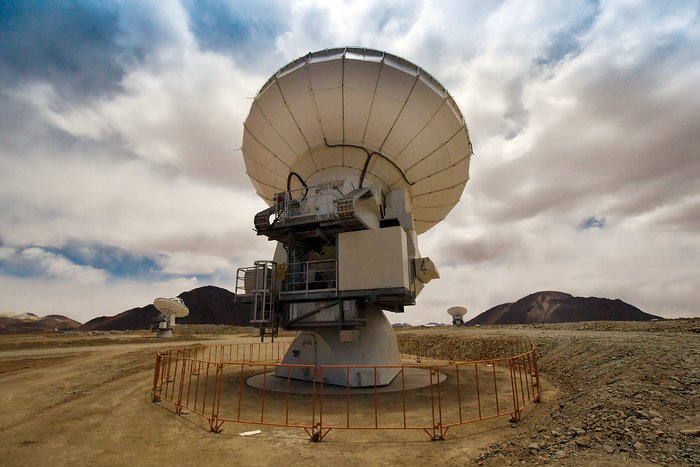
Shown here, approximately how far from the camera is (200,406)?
1095cm

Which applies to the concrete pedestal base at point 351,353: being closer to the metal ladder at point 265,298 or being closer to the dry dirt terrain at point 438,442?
the metal ladder at point 265,298

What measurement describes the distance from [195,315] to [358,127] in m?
156

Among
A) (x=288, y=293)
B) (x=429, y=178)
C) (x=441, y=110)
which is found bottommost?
(x=288, y=293)

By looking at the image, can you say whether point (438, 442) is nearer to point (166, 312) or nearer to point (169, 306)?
point (169, 306)

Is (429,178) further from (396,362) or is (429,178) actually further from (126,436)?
(126,436)

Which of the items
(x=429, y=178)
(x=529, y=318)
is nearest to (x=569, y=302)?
(x=529, y=318)

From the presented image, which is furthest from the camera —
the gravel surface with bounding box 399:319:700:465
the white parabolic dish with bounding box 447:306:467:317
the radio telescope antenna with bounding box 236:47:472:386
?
the white parabolic dish with bounding box 447:306:467:317

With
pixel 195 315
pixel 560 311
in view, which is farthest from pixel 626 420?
pixel 560 311

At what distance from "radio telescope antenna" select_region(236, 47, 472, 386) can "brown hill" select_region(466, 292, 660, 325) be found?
6611 inches

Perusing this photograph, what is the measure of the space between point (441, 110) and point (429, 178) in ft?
11.0

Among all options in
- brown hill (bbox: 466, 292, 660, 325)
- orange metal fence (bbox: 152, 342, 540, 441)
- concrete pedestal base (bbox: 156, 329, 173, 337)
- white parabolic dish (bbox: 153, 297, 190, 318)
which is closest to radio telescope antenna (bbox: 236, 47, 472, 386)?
orange metal fence (bbox: 152, 342, 540, 441)

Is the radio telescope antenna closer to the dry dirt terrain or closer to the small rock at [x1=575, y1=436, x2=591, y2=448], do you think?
the dry dirt terrain

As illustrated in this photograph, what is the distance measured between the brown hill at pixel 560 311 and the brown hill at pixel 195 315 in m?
123

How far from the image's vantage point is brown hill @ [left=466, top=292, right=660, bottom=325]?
504ft
